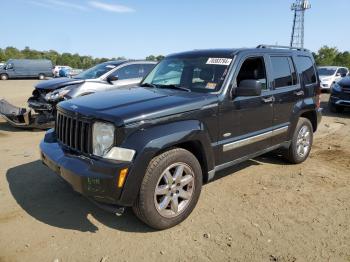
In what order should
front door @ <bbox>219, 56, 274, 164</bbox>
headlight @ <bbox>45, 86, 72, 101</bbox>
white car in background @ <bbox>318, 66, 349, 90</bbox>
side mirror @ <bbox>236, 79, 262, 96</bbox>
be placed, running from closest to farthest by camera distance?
side mirror @ <bbox>236, 79, 262, 96</bbox> → front door @ <bbox>219, 56, 274, 164</bbox> → headlight @ <bbox>45, 86, 72, 101</bbox> → white car in background @ <bbox>318, 66, 349, 90</bbox>

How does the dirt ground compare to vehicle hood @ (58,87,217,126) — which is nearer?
the dirt ground

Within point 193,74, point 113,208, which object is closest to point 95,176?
point 113,208

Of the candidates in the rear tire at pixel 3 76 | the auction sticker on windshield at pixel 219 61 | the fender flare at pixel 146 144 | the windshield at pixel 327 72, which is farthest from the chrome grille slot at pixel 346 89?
the rear tire at pixel 3 76

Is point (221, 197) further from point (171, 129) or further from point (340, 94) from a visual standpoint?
point (340, 94)

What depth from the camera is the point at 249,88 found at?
13.8ft

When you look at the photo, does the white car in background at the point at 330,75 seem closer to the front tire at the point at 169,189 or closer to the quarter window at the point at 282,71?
the quarter window at the point at 282,71

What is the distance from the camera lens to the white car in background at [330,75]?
19.4 metres

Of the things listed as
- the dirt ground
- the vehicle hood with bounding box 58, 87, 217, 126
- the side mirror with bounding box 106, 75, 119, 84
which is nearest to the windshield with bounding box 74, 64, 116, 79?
the side mirror with bounding box 106, 75, 119, 84

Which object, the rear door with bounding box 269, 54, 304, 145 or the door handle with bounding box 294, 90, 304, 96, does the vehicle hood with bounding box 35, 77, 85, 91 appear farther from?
the door handle with bounding box 294, 90, 304, 96

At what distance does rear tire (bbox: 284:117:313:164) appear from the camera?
18.9 feet

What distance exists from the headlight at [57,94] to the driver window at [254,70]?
526 cm

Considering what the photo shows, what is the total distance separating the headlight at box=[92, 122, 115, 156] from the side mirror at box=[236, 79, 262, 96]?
68.9 inches

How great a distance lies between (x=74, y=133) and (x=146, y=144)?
35.9 inches

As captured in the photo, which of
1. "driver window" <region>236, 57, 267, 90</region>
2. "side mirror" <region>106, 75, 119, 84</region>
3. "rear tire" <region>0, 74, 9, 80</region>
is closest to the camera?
"driver window" <region>236, 57, 267, 90</region>
